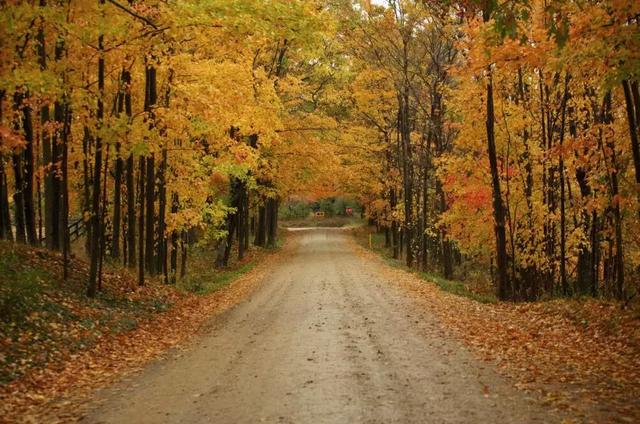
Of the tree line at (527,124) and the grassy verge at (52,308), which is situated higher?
the tree line at (527,124)

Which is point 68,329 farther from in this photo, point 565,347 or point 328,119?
point 328,119

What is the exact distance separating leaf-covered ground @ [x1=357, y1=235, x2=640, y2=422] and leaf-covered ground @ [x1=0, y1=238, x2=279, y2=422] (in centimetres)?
597

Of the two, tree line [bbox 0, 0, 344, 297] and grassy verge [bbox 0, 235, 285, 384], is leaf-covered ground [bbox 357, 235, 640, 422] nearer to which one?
tree line [bbox 0, 0, 344, 297]

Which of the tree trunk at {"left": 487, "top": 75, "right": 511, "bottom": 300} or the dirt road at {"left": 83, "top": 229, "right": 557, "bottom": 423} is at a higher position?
Result: the tree trunk at {"left": 487, "top": 75, "right": 511, "bottom": 300}

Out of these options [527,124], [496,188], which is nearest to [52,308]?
[496,188]

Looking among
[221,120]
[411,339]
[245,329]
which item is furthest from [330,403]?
[221,120]

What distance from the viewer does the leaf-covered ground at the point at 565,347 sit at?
6.95 metres

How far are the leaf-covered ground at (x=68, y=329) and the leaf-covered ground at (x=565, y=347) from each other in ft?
19.6

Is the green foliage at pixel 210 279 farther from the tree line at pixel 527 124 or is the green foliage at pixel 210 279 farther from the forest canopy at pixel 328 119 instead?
the tree line at pixel 527 124

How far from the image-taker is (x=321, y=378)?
26.4ft

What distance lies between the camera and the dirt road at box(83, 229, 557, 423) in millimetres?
6594

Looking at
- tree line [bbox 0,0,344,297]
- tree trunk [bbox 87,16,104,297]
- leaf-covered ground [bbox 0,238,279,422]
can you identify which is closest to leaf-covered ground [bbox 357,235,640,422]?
leaf-covered ground [bbox 0,238,279,422]

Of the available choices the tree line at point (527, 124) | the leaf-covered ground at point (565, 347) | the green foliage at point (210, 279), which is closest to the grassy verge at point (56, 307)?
the green foliage at point (210, 279)

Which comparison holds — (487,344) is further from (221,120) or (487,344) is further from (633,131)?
→ (221,120)
